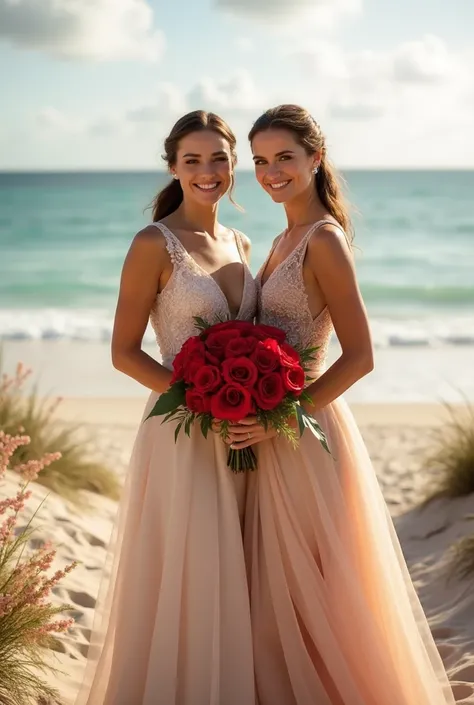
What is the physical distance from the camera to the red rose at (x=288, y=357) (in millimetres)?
3785

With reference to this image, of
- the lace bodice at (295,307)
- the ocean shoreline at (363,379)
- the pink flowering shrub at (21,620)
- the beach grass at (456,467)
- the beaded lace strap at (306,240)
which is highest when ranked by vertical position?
the ocean shoreline at (363,379)

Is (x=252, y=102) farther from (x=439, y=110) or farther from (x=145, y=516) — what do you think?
(x=145, y=516)

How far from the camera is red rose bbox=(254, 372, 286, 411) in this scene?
3725 millimetres

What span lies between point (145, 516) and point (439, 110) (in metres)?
47.7

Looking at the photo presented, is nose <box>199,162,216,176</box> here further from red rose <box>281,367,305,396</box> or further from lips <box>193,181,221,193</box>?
red rose <box>281,367,305,396</box>

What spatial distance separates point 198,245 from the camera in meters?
4.49

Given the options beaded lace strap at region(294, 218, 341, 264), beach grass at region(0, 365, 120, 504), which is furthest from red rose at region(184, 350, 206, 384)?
beach grass at region(0, 365, 120, 504)

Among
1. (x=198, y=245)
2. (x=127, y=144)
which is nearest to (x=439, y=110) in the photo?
(x=127, y=144)

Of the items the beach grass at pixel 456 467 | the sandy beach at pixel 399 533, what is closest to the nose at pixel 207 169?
the sandy beach at pixel 399 533

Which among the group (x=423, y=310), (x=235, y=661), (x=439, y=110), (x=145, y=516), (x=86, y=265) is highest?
(x=439, y=110)

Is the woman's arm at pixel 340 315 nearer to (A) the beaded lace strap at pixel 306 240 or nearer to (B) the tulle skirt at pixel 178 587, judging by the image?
(A) the beaded lace strap at pixel 306 240

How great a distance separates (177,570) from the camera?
4.07 metres

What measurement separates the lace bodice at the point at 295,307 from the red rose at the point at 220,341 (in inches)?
18.2

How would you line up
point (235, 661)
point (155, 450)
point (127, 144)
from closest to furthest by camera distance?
point (235, 661)
point (155, 450)
point (127, 144)
